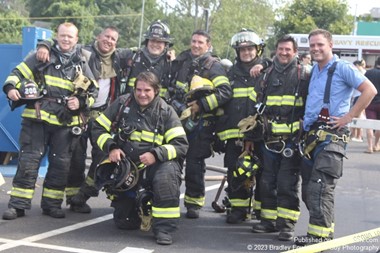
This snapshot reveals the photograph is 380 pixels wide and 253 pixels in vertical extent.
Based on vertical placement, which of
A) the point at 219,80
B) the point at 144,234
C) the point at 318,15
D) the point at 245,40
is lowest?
the point at 144,234

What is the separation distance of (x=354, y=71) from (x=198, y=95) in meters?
1.81

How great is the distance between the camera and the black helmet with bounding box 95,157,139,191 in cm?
586

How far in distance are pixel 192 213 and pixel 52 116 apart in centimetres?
185

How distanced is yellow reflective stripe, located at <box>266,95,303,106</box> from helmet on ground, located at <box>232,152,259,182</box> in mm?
630

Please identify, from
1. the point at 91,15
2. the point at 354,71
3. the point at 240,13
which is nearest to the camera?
the point at 354,71

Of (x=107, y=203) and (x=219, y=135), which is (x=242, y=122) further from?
(x=107, y=203)

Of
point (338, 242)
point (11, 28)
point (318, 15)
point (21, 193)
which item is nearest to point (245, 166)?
point (338, 242)

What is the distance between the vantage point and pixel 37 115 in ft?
20.9

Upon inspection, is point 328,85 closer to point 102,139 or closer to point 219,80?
point 219,80

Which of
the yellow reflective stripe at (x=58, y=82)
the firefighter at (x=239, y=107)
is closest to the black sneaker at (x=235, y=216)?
the firefighter at (x=239, y=107)

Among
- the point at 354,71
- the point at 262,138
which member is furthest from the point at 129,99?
the point at 354,71

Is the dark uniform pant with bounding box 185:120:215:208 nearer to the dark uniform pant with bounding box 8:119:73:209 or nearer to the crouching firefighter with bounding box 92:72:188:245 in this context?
the crouching firefighter with bounding box 92:72:188:245

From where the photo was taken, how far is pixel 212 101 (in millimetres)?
6609

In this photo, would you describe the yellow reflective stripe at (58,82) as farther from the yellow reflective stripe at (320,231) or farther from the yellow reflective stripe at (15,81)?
the yellow reflective stripe at (320,231)
